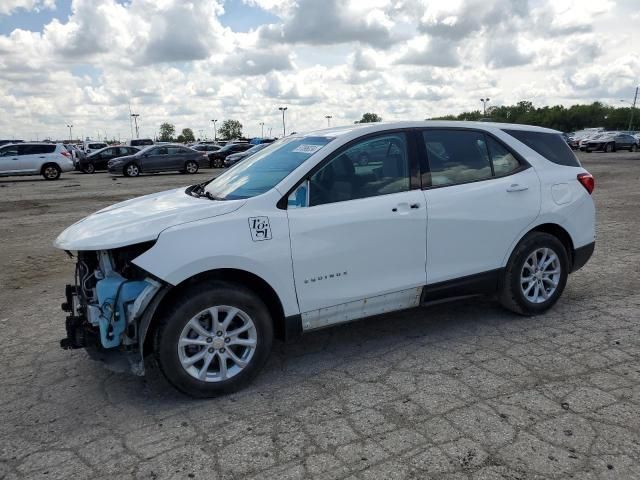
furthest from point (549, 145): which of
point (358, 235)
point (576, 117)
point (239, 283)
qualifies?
point (576, 117)

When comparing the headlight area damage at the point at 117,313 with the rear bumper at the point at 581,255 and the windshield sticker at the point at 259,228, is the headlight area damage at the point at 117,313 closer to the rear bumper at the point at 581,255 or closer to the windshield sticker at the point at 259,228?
the windshield sticker at the point at 259,228

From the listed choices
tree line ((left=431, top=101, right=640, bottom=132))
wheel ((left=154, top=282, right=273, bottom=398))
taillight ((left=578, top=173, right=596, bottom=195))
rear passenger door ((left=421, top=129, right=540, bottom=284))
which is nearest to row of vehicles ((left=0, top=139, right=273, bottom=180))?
taillight ((left=578, top=173, right=596, bottom=195))

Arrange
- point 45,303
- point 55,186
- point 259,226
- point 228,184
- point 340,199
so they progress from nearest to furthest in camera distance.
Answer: point 259,226, point 340,199, point 228,184, point 45,303, point 55,186

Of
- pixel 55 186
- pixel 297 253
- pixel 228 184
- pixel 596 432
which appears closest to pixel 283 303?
pixel 297 253

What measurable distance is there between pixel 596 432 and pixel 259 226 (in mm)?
2305

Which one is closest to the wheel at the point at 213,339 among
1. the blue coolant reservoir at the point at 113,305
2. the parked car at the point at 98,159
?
the blue coolant reservoir at the point at 113,305

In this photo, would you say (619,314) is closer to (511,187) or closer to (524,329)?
(524,329)

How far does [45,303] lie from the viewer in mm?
5746

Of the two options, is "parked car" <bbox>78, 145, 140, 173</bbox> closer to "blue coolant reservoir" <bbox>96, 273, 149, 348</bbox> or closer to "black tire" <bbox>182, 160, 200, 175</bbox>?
"black tire" <bbox>182, 160, 200, 175</bbox>

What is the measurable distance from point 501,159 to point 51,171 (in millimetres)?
24245

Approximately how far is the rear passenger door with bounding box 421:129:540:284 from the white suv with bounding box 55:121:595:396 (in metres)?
0.01

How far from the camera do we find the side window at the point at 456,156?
4.28 m

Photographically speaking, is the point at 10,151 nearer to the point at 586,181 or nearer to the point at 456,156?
the point at 456,156

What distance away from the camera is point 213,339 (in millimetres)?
3480
